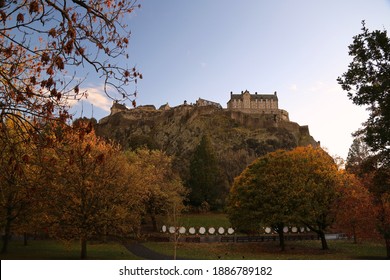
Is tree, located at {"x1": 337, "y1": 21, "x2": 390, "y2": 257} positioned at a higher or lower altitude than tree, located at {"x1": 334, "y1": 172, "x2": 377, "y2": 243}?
higher

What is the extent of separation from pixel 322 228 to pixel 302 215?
3317 mm

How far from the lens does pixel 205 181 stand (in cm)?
6575

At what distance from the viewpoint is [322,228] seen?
30641 mm

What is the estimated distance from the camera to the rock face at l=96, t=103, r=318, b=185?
83.4m

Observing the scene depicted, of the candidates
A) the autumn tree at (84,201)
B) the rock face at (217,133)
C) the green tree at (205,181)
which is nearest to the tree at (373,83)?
the autumn tree at (84,201)

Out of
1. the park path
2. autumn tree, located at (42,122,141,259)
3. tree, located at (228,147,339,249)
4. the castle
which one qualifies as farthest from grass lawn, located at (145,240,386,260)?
the castle

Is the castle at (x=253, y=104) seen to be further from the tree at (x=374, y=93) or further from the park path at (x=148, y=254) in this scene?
the tree at (x=374, y=93)

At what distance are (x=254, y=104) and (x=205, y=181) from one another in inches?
2643

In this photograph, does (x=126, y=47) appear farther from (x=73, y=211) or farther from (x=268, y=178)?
(x=268, y=178)

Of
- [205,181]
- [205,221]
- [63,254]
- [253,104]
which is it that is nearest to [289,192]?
[63,254]

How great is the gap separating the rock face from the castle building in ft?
80.2

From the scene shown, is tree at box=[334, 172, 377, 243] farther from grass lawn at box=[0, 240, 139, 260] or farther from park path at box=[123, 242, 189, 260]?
grass lawn at box=[0, 240, 139, 260]

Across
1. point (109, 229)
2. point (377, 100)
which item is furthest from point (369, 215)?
point (109, 229)

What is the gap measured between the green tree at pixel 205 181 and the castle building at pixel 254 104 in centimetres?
5837
